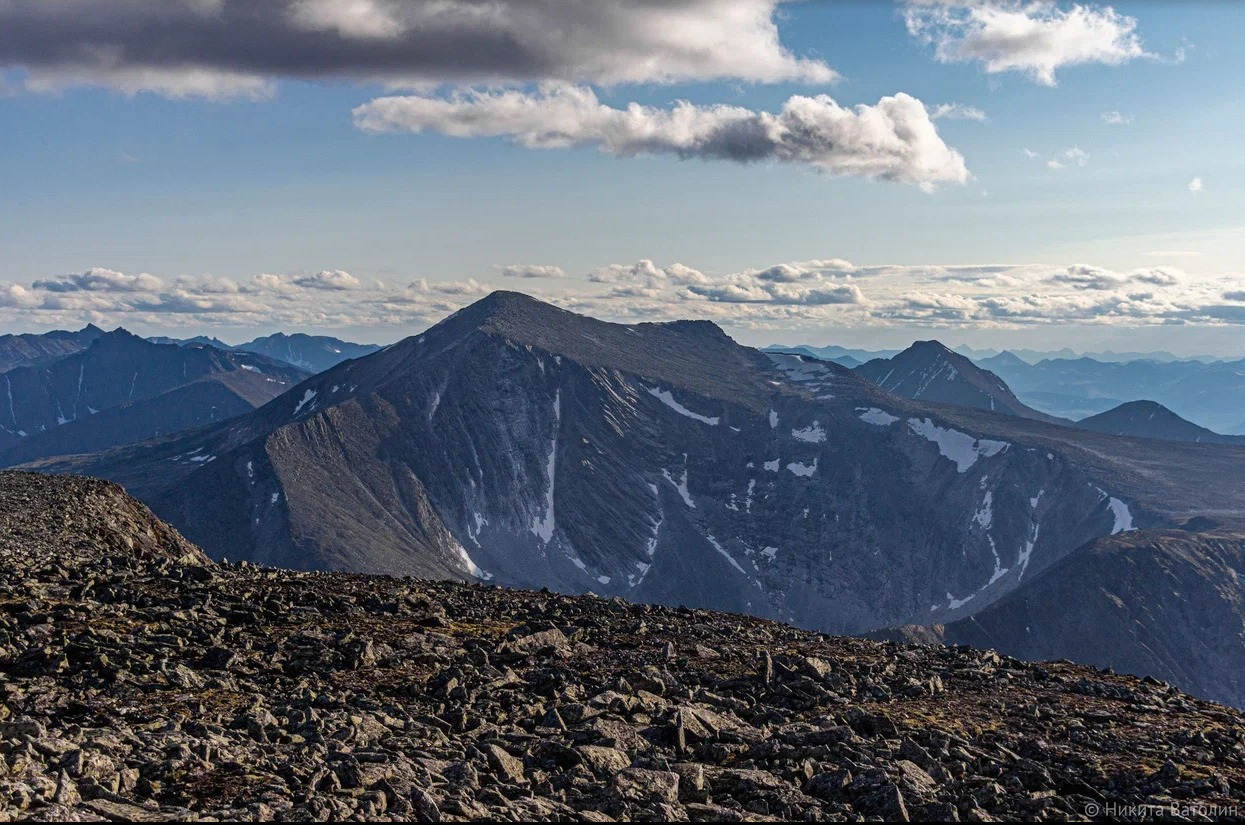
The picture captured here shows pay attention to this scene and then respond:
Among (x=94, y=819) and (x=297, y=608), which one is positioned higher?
(x=94, y=819)

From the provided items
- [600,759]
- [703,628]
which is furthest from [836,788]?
[703,628]

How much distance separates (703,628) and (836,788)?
2280cm

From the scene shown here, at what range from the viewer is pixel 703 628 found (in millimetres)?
46719

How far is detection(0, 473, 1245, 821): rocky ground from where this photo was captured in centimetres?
2189

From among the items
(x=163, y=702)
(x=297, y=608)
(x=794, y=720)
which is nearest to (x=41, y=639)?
(x=163, y=702)

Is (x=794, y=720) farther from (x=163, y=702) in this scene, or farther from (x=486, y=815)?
(x=163, y=702)

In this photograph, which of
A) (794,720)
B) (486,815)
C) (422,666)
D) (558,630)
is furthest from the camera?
(558,630)

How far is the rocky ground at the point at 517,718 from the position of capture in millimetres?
21891

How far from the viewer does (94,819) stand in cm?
1872

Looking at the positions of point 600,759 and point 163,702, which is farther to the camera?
point 163,702

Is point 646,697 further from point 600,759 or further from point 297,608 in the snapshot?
point 297,608

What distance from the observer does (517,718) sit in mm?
29156

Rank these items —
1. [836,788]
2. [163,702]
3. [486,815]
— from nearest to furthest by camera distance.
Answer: [486,815], [836,788], [163,702]

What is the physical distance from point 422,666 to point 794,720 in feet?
41.7
